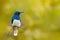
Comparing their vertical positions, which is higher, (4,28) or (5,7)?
(5,7)

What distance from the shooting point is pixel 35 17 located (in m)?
1.93

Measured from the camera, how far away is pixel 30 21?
1923 millimetres

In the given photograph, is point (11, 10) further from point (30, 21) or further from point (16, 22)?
point (16, 22)

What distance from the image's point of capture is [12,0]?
1.93 m

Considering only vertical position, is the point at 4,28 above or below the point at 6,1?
below

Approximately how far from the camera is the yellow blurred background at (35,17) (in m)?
1.90

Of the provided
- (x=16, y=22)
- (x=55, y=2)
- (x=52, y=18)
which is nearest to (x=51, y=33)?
(x=52, y=18)

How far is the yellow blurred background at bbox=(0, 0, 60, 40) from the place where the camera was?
190cm

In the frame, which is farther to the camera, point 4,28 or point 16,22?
point 4,28

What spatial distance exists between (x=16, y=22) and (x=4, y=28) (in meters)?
0.28

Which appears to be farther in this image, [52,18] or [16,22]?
[52,18]

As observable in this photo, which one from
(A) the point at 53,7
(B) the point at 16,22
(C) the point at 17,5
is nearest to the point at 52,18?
(A) the point at 53,7

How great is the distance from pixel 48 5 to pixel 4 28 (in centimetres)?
39

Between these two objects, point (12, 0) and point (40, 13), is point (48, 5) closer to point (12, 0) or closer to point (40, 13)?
point (40, 13)
